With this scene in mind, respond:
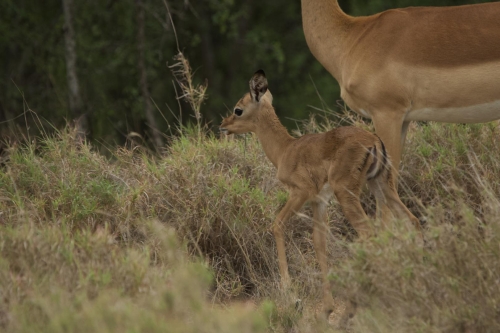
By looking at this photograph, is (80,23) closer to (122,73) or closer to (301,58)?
(122,73)

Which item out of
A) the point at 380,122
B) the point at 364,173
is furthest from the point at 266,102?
the point at 364,173

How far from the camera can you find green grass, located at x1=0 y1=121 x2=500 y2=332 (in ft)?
14.4

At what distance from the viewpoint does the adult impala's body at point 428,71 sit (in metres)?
6.24

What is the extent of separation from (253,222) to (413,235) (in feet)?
6.42

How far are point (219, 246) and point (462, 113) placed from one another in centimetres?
181

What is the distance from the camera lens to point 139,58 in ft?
45.9

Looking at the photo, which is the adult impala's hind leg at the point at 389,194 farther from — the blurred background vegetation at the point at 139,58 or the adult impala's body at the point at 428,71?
the blurred background vegetation at the point at 139,58

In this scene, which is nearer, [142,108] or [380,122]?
[380,122]

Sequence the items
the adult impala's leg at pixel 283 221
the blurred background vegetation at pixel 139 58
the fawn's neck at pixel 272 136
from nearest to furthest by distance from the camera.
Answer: the adult impala's leg at pixel 283 221 < the fawn's neck at pixel 272 136 < the blurred background vegetation at pixel 139 58

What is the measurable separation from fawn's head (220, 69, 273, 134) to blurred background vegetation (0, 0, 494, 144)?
222 inches

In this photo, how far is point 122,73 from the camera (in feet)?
54.9

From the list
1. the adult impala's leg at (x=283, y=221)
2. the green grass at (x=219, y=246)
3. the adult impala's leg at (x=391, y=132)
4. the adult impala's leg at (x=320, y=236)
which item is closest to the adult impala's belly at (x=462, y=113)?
the adult impala's leg at (x=391, y=132)

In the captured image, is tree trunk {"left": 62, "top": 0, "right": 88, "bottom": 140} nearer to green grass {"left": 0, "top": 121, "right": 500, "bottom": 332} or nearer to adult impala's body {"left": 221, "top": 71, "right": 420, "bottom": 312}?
green grass {"left": 0, "top": 121, "right": 500, "bottom": 332}

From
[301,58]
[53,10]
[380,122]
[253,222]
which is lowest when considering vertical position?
[301,58]
